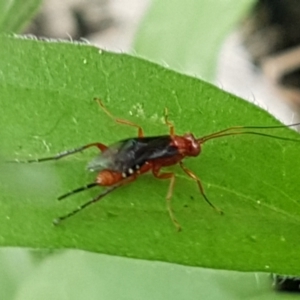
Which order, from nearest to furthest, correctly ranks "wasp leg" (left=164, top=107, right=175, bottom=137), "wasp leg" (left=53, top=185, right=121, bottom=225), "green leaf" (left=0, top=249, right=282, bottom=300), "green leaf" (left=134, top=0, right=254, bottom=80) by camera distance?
"wasp leg" (left=53, top=185, right=121, bottom=225)
"wasp leg" (left=164, top=107, right=175, bottom=137)
"green leaf" (left=0, top=249, right=282, bottom=300)
"green leaf" (left=134, top=0, right=254, bottom=80)

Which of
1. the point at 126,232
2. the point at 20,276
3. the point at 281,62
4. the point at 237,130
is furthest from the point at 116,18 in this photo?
the point at 126,232

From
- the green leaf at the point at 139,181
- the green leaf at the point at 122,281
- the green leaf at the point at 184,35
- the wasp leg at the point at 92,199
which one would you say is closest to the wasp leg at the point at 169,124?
the green leaf at the point at 139,181

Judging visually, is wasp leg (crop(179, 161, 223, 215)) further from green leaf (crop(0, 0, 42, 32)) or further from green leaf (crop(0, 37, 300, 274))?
green leaf (crop(0, 0, 42, 32))

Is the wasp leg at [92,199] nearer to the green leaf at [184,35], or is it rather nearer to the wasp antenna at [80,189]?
the wasp antenna at [80,189]

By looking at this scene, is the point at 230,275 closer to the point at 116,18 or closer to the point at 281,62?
the point at 281,62

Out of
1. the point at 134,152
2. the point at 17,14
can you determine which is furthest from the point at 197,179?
the point at 17,14

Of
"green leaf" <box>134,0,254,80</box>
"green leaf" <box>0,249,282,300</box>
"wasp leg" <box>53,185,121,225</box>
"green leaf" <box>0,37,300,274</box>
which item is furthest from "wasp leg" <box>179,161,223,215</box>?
"green leaf" <box>134,0,254,80</box>
